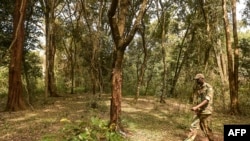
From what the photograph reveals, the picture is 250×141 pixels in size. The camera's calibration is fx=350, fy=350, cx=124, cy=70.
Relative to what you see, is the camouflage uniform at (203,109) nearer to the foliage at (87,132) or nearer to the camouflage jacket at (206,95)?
the camouflage jacket at (206,95)

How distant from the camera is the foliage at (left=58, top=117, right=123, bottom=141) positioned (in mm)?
7078

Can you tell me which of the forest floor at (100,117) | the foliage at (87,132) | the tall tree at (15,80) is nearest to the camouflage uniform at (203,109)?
the forest floor at (100,117)

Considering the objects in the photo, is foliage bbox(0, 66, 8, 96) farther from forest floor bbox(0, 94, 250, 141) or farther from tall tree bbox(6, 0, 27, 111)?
forest floor bbox(0, 94, 250, 141)

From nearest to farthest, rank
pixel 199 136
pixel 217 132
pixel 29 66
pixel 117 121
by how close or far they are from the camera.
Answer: pixel 117 121, pixel 199 136, pixel 217 132, pixel 29 66

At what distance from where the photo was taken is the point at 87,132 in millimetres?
7219

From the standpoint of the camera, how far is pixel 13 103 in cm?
1496

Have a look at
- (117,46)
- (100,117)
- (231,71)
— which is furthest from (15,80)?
(231,71)

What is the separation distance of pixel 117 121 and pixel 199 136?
2.73 m

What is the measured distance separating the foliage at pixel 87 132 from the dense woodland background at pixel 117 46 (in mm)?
1118

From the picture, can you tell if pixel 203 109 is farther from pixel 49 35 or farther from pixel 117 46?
pixel 49 35

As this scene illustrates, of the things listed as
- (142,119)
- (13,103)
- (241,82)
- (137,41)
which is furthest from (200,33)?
(137,41)

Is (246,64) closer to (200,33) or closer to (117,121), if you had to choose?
(200,33)

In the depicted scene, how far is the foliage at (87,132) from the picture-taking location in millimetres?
7078

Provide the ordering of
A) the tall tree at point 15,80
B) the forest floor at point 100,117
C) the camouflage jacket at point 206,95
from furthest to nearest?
1. the tall tree at point 15,80
2. the forest floor at point 100,117
3. the camouflage jacket at point 206,95
